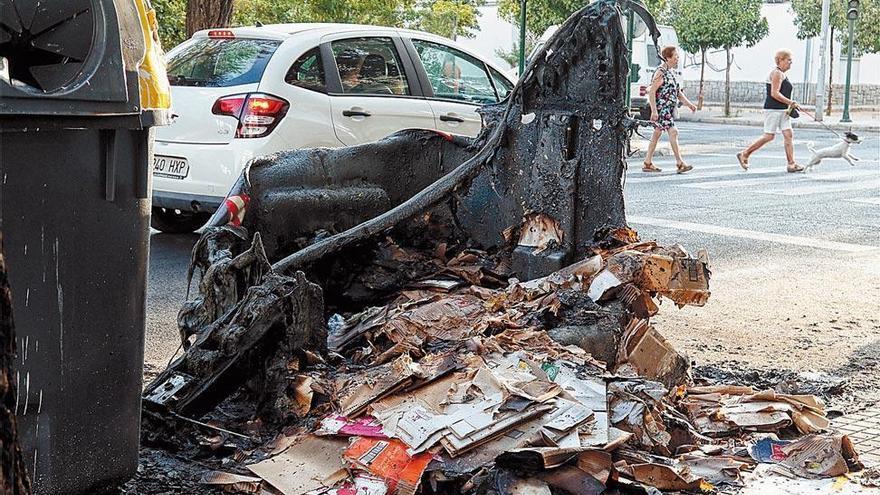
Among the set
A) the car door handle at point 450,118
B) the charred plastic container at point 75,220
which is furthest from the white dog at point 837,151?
the charred plastic container at point 75,220

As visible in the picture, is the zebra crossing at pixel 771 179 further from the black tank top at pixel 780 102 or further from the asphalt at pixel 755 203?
the black tank top at pixel 780 102

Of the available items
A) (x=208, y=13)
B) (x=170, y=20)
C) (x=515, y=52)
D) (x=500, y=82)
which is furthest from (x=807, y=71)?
(x=500, y=82)

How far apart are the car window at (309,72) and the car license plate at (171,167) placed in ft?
3.37

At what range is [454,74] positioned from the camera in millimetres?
9969

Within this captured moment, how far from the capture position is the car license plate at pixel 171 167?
8.42 meters

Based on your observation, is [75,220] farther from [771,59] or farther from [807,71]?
[771,59]

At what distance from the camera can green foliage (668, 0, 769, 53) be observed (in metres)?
37.2

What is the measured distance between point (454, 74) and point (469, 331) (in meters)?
5.59

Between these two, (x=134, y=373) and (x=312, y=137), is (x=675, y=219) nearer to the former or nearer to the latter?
(x=312, y=137)

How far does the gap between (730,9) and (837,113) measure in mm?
5019

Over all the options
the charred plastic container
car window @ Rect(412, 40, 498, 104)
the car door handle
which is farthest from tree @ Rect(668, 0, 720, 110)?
the charred plastic container

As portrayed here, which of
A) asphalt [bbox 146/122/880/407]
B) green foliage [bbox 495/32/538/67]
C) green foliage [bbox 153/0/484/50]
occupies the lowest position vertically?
asphalt [bbox 146/122/880/407]

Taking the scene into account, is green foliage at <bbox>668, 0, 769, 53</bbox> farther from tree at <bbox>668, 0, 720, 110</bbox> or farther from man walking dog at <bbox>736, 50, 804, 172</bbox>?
man walking dog at <bbox>736, 50, 804, 172</bbox>

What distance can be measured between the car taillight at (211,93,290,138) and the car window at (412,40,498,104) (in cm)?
174
